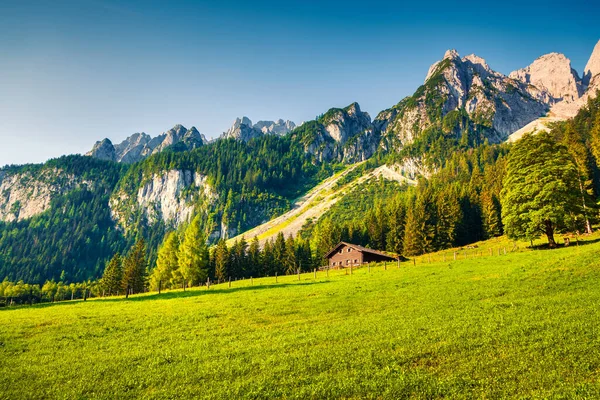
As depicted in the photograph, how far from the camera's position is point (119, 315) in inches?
1166

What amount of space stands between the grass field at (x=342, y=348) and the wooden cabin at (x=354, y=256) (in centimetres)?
5088

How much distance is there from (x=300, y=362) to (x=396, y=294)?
18194 millimetres

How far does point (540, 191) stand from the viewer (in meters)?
45.1

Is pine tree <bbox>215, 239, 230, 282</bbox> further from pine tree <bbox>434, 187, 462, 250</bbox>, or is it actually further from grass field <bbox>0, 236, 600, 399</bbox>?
grass field <bbox>0, 236, 600, 399</bbox>

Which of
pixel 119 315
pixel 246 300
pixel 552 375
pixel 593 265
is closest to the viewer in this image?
pixel 552 375

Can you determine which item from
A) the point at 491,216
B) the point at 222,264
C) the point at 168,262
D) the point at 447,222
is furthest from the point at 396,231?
the point at 168,262

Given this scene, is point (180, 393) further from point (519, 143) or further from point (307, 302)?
point (519, 143)

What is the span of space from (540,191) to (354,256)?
44.0 meters

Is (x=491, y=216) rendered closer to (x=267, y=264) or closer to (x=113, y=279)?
(x=267, y=264)

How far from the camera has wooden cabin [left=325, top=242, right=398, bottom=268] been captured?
80125 mm

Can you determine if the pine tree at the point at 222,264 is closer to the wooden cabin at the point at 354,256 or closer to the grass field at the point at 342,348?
the wooden cabin at the point at 354,256

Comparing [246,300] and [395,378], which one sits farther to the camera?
[246,300]

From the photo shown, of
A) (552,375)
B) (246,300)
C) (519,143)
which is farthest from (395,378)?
(519,143)

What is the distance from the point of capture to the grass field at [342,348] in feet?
38.9
